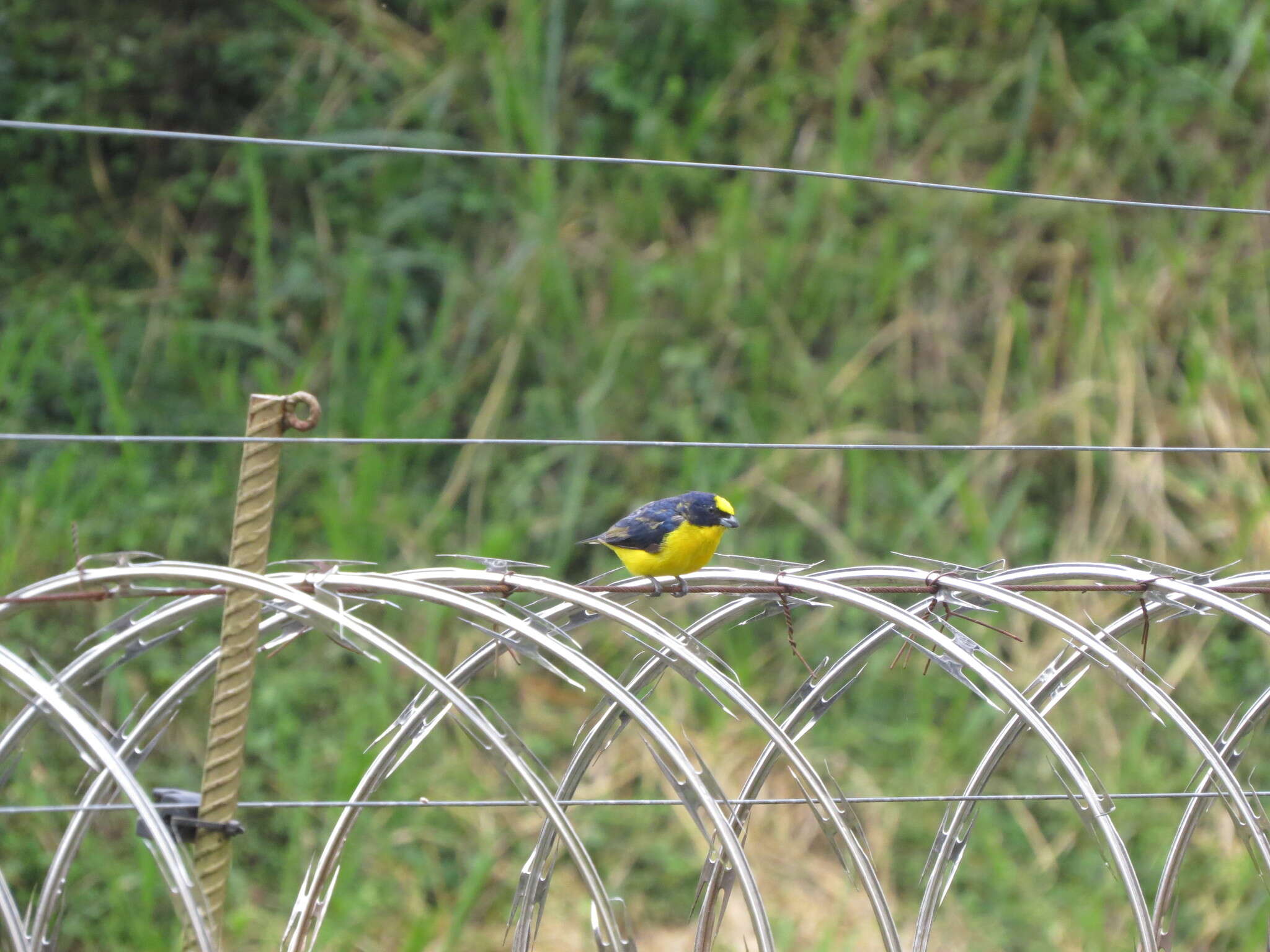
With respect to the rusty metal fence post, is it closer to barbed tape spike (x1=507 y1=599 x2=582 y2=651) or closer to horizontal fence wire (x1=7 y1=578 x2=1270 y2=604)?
horizontal fence wire (x1=7 y1=578 x2=1270 y2=604)

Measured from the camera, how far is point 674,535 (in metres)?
4.36

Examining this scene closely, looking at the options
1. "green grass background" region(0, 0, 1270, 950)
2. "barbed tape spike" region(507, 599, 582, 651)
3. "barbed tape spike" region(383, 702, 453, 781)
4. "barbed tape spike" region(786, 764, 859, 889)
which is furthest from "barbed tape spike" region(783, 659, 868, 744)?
"green grass background" region(0, 0, 1270, 950)

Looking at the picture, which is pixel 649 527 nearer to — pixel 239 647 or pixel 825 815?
pixel 825 815

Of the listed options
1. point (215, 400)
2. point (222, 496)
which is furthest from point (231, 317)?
point (222, 496)

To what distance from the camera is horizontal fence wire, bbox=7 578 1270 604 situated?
311 cm

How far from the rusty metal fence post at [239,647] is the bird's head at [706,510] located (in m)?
1.40

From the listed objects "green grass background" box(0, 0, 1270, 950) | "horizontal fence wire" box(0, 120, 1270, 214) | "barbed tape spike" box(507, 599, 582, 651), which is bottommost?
"green grass background" box(0, 0, 1270, 950)

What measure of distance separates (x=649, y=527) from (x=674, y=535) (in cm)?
11

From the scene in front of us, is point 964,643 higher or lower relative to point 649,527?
higher

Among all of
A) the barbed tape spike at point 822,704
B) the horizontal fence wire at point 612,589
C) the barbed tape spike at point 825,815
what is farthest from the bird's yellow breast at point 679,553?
the barbed tape spike at point 825,815

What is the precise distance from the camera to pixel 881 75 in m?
11.1

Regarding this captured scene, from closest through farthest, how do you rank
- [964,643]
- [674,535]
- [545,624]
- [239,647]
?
[545,624] → [964,643] → [239,647] → [674,535]

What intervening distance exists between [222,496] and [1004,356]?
19.3 feet

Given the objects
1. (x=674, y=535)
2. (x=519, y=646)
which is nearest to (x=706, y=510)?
(x=674, y=535)
